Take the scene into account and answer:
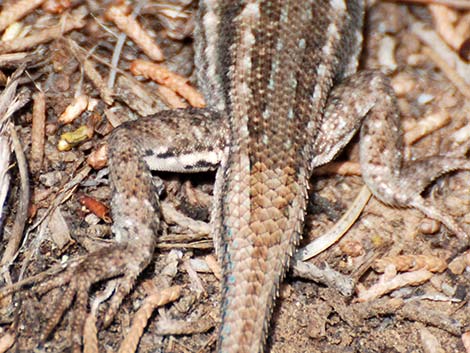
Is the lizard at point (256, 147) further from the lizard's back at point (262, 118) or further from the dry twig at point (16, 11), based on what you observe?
the dry twig at point (16, 11)

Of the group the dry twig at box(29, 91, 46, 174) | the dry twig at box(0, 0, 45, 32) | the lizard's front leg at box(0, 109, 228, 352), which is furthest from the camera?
the dry twig at box(0, 0, 45, 32)

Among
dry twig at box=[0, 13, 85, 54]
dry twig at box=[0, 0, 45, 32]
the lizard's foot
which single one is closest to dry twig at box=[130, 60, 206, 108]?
dry twig at box=[0, 13, 85, 54]

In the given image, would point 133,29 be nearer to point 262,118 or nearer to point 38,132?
point 38,132

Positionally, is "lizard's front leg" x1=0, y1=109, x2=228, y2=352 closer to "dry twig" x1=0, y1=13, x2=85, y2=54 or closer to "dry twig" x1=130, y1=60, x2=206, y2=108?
"dry twig" x1=130, y1=60, x2=206, y2=108

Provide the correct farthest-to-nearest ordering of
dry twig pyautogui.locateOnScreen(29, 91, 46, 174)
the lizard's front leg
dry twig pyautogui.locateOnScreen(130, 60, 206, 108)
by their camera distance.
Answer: dry twig pyautogui.locateOnScreen(130, 60, 206, 108), dry twig pyautogui.locateOnScreen(29, 91, 46, 174), the lizard's front leg

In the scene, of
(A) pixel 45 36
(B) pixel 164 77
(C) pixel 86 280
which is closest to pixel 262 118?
(B) pixel 164 77

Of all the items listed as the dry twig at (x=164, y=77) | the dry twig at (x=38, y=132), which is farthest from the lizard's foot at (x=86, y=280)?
the dry twig at (x=164, y=77)

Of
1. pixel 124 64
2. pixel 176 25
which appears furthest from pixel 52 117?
pixel 176 25

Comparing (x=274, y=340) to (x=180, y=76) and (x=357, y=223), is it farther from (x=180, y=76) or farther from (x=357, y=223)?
(x=180, y=76)
